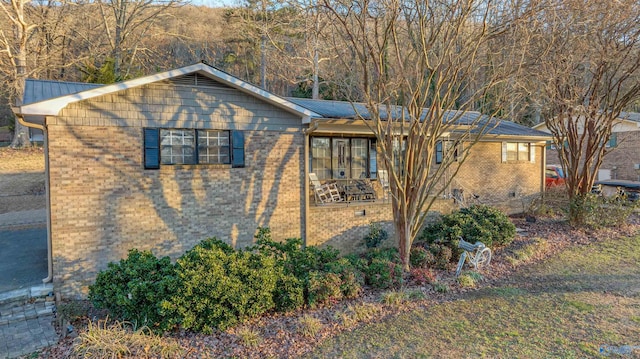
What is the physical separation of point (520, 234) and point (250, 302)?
9.41 m

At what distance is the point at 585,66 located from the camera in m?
12.2

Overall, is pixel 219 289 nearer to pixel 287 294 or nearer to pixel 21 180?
pixel 287 294

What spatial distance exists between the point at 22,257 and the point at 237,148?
6201 millimetres

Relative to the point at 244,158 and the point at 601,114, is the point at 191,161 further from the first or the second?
the point at 601,114

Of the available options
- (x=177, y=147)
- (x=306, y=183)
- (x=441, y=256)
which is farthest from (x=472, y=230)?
(x=177, y=147)

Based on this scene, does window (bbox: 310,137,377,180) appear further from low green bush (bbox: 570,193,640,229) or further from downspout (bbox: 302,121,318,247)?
low green bush (bbox: 570,193,640,229)

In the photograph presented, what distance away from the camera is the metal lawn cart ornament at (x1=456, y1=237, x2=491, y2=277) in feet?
26.6

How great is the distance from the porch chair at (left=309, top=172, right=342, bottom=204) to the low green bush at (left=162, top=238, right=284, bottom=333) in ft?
16.5

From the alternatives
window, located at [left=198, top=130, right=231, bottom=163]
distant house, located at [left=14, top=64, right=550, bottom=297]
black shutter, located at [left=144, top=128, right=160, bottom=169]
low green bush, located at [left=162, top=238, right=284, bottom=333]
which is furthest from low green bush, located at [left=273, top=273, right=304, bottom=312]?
black shutter, located at [left=144, top=128, right=160, bottom=169]

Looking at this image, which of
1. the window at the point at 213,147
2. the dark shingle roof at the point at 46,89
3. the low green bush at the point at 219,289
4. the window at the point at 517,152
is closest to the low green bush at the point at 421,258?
the low green bush at the point at 219,289

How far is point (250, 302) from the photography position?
577cm

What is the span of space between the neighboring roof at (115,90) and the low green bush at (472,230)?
14.5 ft

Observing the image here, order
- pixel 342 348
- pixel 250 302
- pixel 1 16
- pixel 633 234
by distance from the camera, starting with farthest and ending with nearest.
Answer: pixel 1 16
pixel 633 234
pixel 250 302
pixel 342 348

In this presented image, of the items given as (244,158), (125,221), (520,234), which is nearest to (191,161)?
(244,158)
